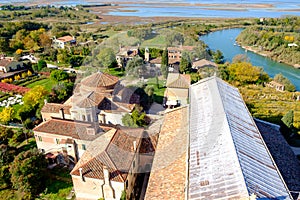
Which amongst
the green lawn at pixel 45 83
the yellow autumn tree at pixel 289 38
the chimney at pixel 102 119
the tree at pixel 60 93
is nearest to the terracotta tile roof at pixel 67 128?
the chimney at pixel 102 119

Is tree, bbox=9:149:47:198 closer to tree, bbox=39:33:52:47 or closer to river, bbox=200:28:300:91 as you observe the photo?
river, bbox=200:28:300:91

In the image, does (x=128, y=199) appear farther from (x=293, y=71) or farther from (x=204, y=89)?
(x=293, y=71)

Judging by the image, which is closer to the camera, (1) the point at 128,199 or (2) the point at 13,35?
(1) the point at 128,199

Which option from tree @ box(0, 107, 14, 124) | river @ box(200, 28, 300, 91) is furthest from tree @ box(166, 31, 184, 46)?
river @ box(200, 28, 300, 91)

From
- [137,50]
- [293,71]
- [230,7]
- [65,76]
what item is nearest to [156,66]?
[137,50]

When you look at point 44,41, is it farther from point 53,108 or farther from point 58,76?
point 53,108

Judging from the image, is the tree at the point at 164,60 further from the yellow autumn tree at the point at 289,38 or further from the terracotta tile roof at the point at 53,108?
the yellow autumn tree at the point at 289,38

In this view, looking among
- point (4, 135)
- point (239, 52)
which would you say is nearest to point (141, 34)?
point (4, 135)
